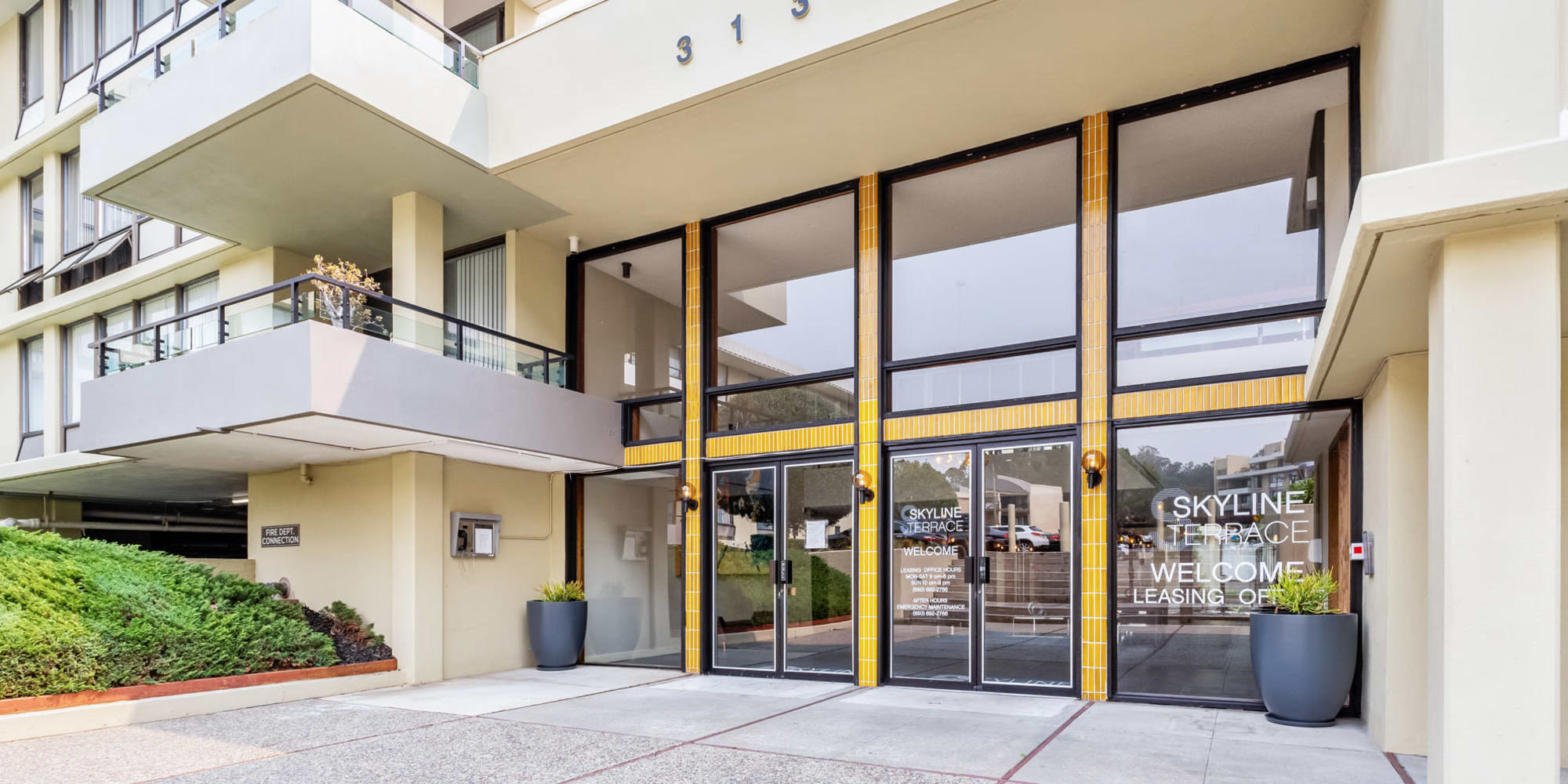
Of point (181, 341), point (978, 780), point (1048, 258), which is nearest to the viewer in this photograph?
point (978, 780)

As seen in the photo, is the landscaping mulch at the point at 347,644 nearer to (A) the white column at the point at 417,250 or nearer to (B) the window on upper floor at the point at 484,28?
(A) the white column at the point at 417,250

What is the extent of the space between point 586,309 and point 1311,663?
8.61 meters

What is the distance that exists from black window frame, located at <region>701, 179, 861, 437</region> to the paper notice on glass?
101 cm

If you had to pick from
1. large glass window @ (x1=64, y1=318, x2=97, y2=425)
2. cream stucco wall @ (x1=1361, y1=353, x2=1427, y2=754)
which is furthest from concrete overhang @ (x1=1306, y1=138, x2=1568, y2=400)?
large glass window @ (x1=64, y1=318, x2=97, y2=425)

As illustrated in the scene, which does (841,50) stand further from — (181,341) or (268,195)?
(181,341)

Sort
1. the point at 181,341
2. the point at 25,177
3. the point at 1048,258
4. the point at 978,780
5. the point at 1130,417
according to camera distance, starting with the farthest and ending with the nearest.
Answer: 1. the point at 25,177
2. the point at 181,341
3. the point at 1048,258
4. the point at 1130,417
5. the point at 978,780

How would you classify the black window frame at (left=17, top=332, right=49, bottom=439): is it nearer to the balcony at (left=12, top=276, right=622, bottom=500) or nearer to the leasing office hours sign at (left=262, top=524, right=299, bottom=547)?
the balcony at (left=12, top=276, right=622, bottom=500)

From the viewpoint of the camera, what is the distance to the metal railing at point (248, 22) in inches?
346

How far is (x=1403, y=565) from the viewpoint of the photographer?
606 cm

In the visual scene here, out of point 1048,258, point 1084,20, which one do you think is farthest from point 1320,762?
point 1084,20

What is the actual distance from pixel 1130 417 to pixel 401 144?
23.8ft

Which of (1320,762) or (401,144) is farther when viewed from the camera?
(401,144)

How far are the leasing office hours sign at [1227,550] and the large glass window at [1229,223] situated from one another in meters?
1.09

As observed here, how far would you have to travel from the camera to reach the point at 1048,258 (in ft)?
28.8
